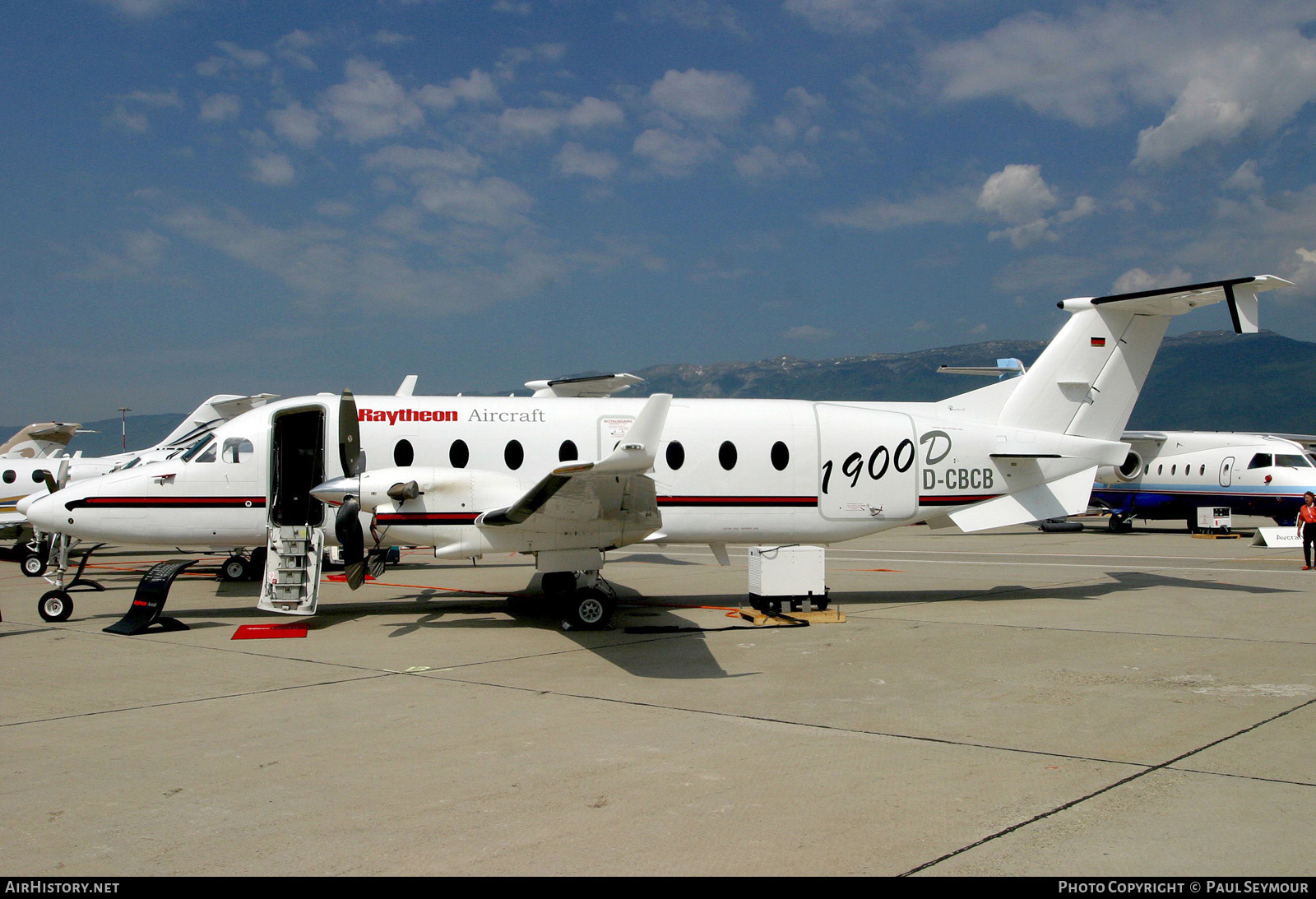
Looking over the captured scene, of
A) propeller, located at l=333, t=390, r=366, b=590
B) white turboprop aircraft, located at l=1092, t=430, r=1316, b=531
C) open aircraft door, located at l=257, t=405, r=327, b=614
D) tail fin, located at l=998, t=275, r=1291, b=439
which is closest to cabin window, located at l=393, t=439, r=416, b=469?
propeller, located at l=333, t=390, r=366, b=590

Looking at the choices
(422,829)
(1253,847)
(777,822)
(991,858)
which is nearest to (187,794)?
(422,829)

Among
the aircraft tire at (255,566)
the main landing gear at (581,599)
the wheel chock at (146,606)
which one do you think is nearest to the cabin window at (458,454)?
the main landing gear at (581,599)

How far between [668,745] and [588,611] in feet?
17.9

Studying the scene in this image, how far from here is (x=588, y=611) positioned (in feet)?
38.1

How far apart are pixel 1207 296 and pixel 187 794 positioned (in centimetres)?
1491

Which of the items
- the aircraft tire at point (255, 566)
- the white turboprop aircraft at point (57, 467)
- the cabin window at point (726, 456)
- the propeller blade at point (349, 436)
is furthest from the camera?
the white turboprop aircraft at point (57, 467)

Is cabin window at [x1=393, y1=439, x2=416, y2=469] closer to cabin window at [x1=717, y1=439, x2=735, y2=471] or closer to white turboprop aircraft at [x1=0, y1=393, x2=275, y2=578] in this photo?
cabin window at [x1=717, y1=439, x2=735, y2=471]

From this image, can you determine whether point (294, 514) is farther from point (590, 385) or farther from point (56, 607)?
point (590, 385)

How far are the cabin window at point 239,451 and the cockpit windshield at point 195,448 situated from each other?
401 millimetres

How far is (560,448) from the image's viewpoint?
42.8 ft

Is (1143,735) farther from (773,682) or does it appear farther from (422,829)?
(422,829)

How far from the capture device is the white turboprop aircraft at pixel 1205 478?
98.0 feet

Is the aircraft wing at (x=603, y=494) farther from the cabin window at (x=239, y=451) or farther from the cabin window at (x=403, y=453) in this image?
the cabin window at (x=239, y=451)

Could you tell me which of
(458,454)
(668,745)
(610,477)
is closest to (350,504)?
(458,454)
